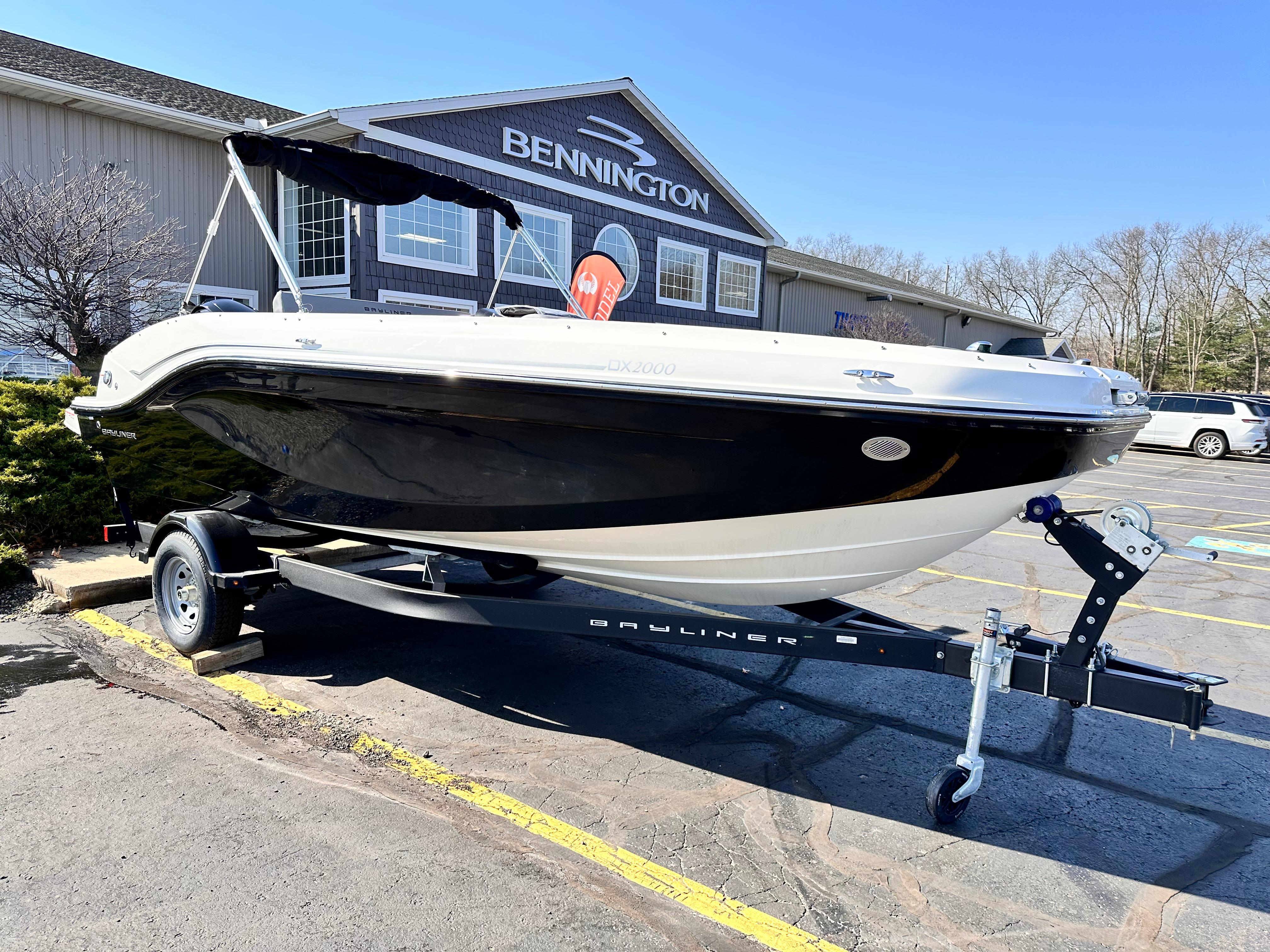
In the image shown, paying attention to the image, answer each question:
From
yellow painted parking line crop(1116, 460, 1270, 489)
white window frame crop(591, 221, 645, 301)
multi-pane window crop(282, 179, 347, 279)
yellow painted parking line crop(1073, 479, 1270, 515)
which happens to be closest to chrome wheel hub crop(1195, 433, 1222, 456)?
yellow painted parking line crop(1116, 460, 1270, 489)

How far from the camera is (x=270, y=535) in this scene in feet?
16.4

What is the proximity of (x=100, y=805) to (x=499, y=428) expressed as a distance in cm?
195

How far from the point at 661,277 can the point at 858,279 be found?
10.6 meters

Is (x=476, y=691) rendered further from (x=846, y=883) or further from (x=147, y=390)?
(x=147, y=390)

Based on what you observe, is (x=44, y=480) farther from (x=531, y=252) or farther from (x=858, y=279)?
(x=858, y=279)

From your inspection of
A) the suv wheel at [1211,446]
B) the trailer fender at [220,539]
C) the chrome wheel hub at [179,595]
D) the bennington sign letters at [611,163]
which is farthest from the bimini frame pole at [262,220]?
the suv wheel at [1211,446]

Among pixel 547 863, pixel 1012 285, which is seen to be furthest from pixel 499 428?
pixel 1012 285

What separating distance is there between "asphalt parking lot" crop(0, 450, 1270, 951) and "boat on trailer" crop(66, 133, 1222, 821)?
0.45 meters

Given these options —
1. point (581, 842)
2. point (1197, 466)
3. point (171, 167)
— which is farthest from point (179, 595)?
point (1197, 466)

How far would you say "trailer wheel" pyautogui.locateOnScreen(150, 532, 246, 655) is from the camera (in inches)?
172

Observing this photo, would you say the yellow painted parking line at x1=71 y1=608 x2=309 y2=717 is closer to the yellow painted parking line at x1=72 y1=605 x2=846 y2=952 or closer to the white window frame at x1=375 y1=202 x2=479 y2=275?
the yellow painted parking line at x1=72 y1=605 x2=846 y2=952

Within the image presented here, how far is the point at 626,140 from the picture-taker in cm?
1670

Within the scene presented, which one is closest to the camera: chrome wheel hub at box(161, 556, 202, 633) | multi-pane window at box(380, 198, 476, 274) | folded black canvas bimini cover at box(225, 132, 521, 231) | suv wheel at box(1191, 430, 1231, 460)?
folded black canvas bimini cover at box(225, 132, 521, 231)

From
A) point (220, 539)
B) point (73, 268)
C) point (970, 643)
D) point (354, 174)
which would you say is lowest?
point (970, 643)
